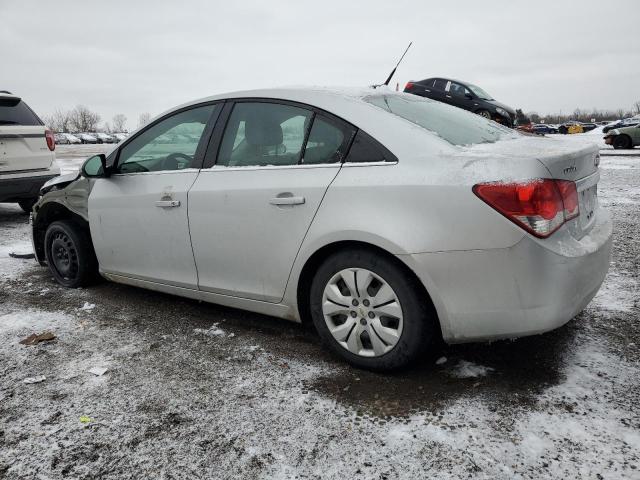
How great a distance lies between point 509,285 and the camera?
7.63 ft

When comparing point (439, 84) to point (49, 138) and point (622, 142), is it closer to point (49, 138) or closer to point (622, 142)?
point (622, 142)

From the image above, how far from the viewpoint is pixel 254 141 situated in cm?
→ 319

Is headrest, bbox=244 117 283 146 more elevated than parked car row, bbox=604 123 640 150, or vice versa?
headrest, bbox=244 117 283 146

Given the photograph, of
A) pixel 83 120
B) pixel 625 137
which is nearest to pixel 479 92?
pixel 625 137

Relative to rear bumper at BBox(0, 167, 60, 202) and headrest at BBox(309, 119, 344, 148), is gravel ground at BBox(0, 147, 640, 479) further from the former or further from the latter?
rear bumper at BBox(0, 167, 60, 202)

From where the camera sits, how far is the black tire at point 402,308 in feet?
8.28

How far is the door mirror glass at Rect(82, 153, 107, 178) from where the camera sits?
12.7 ft

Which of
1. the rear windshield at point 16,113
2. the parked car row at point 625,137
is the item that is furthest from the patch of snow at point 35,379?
the parked car row at point 625,137

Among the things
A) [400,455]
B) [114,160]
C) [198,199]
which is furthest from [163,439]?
[114,160]

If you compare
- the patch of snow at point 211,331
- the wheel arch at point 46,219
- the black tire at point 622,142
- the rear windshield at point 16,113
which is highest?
the rear windshield at point 16,113

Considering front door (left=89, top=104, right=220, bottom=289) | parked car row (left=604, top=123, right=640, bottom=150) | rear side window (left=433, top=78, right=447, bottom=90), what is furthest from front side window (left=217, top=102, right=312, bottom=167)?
parked car row (left=604, top=123, right=640, bottom=150)

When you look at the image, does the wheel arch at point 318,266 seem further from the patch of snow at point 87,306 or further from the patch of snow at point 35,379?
the patch of snow at point 87,306

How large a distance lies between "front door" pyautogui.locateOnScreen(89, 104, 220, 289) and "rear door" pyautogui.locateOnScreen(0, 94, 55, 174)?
4038 millimetres

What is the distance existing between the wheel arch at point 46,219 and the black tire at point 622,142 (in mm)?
21527
